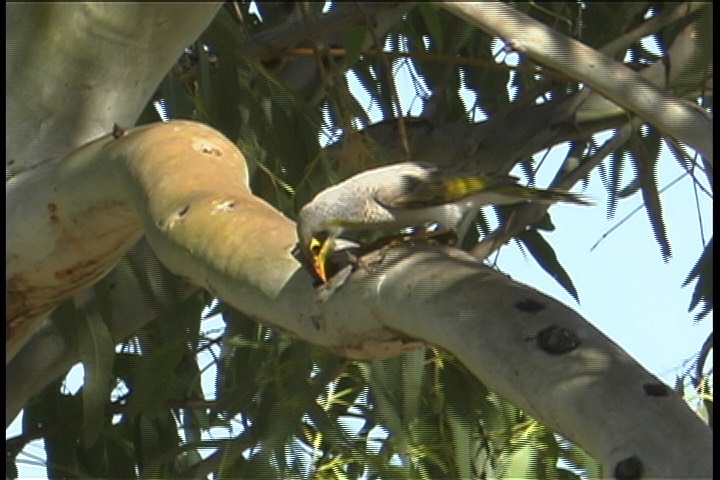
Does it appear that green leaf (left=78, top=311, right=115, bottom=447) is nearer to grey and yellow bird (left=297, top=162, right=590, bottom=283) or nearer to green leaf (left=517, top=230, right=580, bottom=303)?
grey and yellow bird (left=297, top=162, right=590, bottom=283)

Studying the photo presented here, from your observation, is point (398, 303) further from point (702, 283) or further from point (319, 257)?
point (702, 283)

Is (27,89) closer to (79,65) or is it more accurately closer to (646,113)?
(79,65)

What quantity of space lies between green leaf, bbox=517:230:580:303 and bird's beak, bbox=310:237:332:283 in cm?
131

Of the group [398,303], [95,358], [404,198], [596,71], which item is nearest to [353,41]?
[95,358]

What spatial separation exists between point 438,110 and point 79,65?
102cm

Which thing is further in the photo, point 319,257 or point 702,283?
point 702,283

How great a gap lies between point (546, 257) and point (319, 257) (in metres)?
1.37

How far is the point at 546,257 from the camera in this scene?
2.44m

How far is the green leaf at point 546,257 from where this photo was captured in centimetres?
244

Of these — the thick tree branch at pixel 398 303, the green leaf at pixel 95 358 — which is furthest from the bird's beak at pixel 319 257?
the green leaf at pixel 95 358

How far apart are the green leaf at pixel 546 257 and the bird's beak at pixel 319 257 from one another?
1.31 meters

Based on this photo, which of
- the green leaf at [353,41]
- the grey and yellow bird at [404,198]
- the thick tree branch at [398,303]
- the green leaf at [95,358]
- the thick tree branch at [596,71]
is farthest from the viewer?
the green leaf at [353,41]

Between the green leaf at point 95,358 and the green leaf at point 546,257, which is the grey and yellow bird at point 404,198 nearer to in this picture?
the green leaf at point 95,358

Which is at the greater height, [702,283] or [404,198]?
[702,283]
